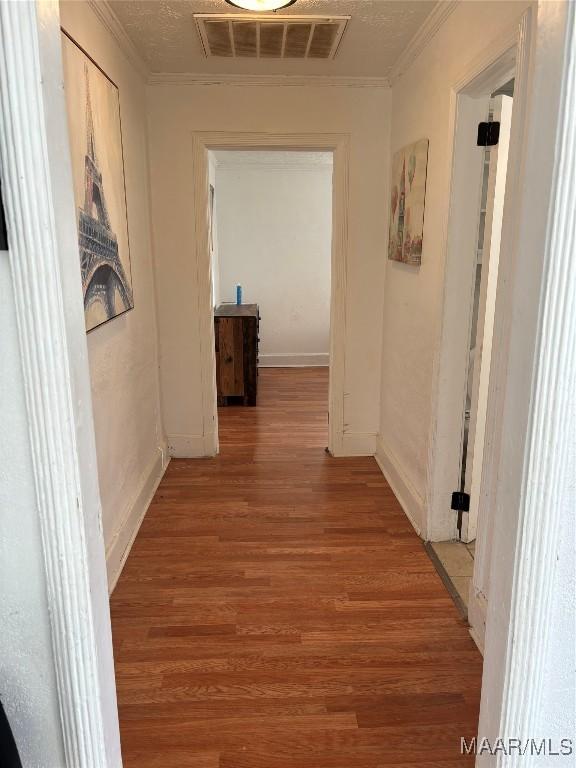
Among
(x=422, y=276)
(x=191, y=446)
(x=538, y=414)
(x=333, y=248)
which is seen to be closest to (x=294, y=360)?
(x=191, y=446)

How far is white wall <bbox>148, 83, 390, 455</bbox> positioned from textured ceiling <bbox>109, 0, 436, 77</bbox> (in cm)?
16

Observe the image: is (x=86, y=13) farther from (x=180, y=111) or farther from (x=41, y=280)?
(x=41, y=280)

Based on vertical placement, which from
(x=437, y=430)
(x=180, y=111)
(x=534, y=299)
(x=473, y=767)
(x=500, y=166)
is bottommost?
(x=473, y=767)

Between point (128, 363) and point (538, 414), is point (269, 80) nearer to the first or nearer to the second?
point (128, 363)

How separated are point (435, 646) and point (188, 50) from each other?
307 centimetres

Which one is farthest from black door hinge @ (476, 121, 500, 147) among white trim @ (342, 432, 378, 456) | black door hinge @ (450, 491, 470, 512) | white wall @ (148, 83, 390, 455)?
white trim @ (342, 432, 378, 456)

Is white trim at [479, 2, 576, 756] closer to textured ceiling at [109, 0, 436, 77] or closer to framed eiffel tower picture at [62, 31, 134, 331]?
framed eiffel tower picture at [62, 31, 134, 331]

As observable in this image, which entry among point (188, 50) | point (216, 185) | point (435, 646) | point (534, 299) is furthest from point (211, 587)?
point (216, 185)

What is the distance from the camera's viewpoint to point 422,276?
286 centimetres

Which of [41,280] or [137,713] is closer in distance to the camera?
[41,280]

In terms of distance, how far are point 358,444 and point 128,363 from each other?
1804mm

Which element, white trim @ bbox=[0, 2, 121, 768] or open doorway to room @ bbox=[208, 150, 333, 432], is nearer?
white trim @ bbox=[0, 2, 121, 768]

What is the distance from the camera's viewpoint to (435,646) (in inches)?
82.8

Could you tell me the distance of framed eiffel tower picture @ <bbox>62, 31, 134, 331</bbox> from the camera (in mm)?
2016
